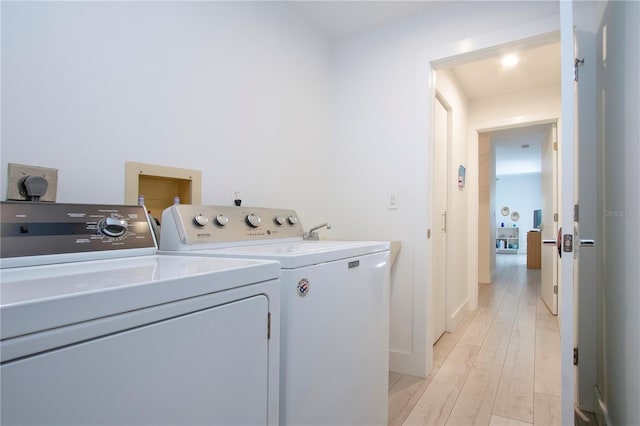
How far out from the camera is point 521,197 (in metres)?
10.9

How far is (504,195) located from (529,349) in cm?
1003

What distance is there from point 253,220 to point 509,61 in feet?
8.83

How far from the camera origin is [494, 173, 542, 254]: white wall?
10633 mm

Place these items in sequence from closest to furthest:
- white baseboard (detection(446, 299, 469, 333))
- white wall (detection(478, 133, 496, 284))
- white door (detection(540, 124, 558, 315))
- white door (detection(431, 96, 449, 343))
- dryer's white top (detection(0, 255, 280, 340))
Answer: dryer's white top (detection(0, 255, 280, 340)), white door (detection(431, 96, 449, 343)), white baseboard (detection(446, 299, 469, 333)), white door (detection(540, 124, 558, 315)), white wall (detection(478, 133, 496, 284))

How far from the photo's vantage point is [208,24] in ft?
5.12

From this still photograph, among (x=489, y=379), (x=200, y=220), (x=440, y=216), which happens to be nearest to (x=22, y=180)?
(x=200, y=220)

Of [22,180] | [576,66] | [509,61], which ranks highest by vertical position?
[509,61]

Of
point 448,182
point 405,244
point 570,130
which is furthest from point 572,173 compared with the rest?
point 448,182

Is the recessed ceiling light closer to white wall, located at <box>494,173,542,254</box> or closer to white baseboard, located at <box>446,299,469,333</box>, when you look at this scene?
white baseboard, located at <box>446,299,469,333</box>

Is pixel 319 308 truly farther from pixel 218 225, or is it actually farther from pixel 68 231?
pixel 68 231

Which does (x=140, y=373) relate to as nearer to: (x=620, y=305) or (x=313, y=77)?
(x=620, y=305)

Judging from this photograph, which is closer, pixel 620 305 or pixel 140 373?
pixel 140 373

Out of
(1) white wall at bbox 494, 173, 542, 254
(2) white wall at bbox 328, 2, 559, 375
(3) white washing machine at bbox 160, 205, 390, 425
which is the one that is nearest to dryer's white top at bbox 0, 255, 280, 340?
(3) white washing machine at bbox 160, 205, 390, 425

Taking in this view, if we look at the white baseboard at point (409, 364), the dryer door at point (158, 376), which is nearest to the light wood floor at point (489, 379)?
the white baseboard at point (409, 364)
